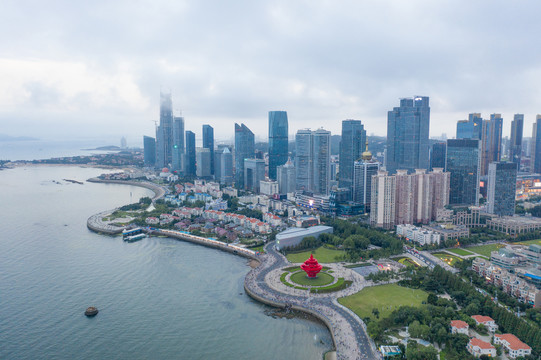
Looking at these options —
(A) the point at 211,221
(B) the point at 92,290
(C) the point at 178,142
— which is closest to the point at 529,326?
(B) the point at 92,290

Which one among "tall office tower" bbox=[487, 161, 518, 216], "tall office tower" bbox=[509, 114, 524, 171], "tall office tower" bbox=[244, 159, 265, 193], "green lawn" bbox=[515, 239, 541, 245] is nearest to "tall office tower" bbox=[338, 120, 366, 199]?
"tall office tower" bbox=[244, 159, 265, 193]

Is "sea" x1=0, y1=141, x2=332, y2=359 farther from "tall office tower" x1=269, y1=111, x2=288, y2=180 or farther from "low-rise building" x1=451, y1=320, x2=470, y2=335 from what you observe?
"tall office tower" x1=269, y1=111, x2=288, y2=180

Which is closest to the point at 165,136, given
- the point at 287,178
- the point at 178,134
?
the point at 178,134

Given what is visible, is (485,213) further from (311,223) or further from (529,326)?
(529,326)

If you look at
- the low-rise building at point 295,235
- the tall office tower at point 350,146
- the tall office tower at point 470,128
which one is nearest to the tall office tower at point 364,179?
the tall office tower at point 350,146

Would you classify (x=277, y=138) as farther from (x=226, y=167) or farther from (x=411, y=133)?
(x=411, y=133)

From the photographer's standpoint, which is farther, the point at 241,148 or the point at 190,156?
the point at 190,156
